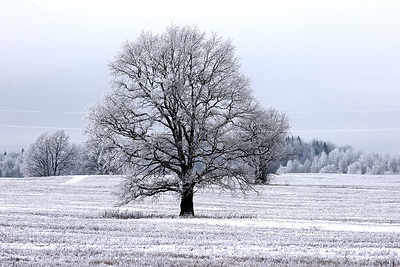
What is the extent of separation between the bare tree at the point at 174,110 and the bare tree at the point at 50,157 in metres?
101

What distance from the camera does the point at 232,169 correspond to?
3422 cm

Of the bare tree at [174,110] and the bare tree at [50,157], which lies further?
the bare tree at [50,157]

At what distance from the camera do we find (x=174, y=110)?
3319cm

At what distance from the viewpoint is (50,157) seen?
135125mm

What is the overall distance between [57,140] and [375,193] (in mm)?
84125

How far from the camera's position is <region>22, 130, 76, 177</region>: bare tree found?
132500mm

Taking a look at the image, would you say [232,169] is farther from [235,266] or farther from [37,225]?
[235,266]

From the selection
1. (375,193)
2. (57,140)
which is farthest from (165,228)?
(57,140)

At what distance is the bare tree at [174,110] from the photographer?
109 ft

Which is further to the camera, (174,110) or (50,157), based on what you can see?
(50,157)

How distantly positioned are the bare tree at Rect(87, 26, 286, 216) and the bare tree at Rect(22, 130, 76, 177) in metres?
101

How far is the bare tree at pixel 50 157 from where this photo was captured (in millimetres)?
132500

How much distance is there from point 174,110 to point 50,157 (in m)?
107

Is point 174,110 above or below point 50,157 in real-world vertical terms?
below
